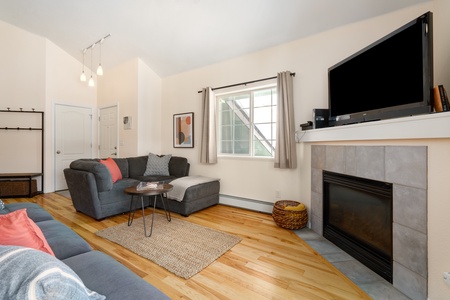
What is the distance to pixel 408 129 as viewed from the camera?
5.02ft

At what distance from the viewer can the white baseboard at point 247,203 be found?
3.39 m

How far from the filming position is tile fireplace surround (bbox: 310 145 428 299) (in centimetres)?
148

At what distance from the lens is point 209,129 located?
3869 millimetres

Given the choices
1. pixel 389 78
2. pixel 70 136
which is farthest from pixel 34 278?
pixel 70 136

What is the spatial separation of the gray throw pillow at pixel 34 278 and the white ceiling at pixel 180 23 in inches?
122

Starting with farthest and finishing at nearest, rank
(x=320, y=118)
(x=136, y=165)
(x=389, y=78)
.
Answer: (x=136, y=165)
(x=320, y=118)
(x=389, y=78)

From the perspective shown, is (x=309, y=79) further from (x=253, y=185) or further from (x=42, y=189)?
(x=42, y=189)

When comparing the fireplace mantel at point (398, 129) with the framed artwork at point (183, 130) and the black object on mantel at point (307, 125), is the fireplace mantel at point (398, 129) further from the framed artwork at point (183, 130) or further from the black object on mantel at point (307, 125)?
the framed artwork at point (183, 130)

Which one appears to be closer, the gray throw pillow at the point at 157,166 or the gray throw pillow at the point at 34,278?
the gray throw pillow at the point at 34,278

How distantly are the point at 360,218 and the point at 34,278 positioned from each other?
244 centimetres

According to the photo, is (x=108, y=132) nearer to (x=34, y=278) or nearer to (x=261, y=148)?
(x=261, y=148)

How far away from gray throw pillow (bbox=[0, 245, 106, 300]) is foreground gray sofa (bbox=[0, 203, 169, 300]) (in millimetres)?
17

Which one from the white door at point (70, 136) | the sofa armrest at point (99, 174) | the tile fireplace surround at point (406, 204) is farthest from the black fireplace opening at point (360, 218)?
the white door at point (70, 136)

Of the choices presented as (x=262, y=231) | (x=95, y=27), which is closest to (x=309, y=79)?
(x=262, y=231)
